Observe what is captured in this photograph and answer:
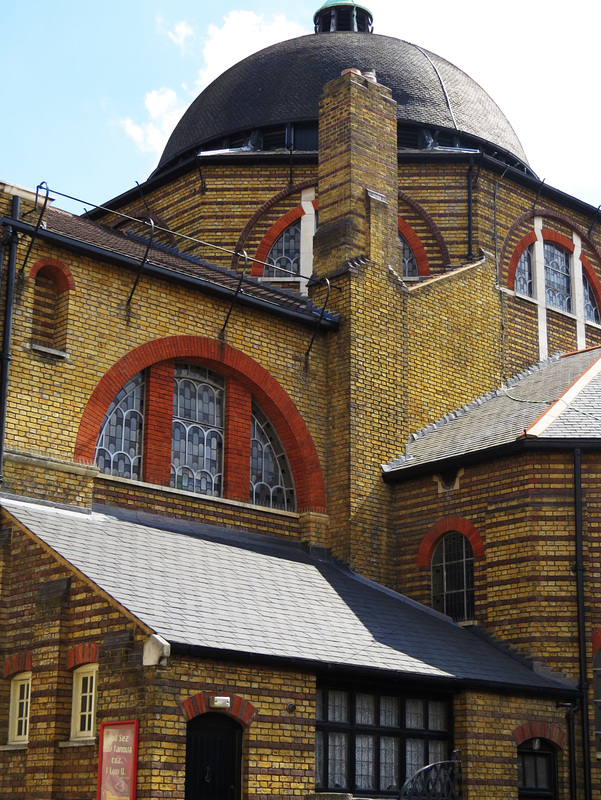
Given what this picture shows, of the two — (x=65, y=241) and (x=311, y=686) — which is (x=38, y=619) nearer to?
(x=311, y=686)

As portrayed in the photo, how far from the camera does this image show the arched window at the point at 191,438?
1867 centimetres

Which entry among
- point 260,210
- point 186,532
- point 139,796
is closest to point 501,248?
point 260,210

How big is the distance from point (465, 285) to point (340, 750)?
11.2 meters

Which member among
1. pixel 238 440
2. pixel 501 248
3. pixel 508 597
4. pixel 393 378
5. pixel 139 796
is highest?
pixel 501 248

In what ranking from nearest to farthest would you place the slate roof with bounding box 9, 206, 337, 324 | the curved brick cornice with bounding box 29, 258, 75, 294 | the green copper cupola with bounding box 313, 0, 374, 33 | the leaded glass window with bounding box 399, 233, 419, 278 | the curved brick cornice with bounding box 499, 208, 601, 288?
the curved brick cornice with bounding box 29, 258, 75, 294 → the slate roof with bounding box 9, 206, 337, 324 → the curved brick cornice with bounding box 499, 208, 601, 288 → the leaded glass window with bounding box 399, 233, 419, 278 → the green copper cupola with bounding box 313, 0, 374, 33

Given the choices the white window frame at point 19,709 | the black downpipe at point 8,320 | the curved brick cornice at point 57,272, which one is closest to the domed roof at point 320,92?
the curved brick cornice at point 57,272

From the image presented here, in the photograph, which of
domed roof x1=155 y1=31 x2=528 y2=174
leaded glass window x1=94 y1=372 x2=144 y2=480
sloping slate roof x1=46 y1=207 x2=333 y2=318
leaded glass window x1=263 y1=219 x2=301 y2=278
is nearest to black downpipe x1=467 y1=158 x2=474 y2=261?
domed roof x1=155 y1=31 x2=528 y2=174

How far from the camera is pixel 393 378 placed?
71.5ft

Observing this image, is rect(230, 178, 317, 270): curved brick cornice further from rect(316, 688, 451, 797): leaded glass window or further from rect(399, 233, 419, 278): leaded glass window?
rect(316, 688, 451, 797): leaded glass window

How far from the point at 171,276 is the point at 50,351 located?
266cm

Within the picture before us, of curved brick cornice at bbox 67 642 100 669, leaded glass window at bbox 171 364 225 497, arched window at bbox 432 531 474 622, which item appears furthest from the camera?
arched window at bbox 432 531 474 622

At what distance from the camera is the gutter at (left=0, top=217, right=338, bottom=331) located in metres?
17.6

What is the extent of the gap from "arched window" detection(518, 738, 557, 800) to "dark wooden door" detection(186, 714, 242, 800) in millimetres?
4878

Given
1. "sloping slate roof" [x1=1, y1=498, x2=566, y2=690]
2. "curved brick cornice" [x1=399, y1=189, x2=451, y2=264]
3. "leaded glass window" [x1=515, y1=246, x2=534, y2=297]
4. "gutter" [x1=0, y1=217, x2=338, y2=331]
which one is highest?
"curved brick cornice" [x1=399, y1=189, x2=451, y2=264]
